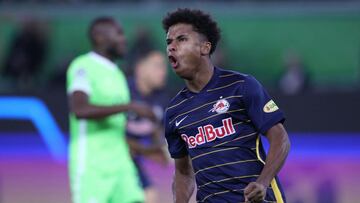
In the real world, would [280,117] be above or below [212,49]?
below

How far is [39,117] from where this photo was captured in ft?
39.2

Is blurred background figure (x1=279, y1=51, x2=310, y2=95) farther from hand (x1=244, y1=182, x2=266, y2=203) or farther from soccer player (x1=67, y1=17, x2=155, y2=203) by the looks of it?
hand (x1=244, y1=182, x2=266, y2=203)

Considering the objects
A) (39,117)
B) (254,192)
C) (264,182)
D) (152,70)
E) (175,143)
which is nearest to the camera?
(254,192)

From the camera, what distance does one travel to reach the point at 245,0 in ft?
52.9

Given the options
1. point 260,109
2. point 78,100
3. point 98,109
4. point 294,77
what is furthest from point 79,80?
point 294,77

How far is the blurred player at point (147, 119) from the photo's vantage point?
344 inches

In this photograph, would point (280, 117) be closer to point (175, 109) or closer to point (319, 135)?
point (175, 109)

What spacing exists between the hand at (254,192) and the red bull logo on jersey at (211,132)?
44 cm

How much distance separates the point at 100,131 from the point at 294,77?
7.44 m

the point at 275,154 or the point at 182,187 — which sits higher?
the point at 275,154

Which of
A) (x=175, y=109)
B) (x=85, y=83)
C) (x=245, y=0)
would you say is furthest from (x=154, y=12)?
(x=175, y=109)

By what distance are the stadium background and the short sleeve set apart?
11.6 feet

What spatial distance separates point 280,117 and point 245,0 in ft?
37.7

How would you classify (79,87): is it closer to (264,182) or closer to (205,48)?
(205,48)
